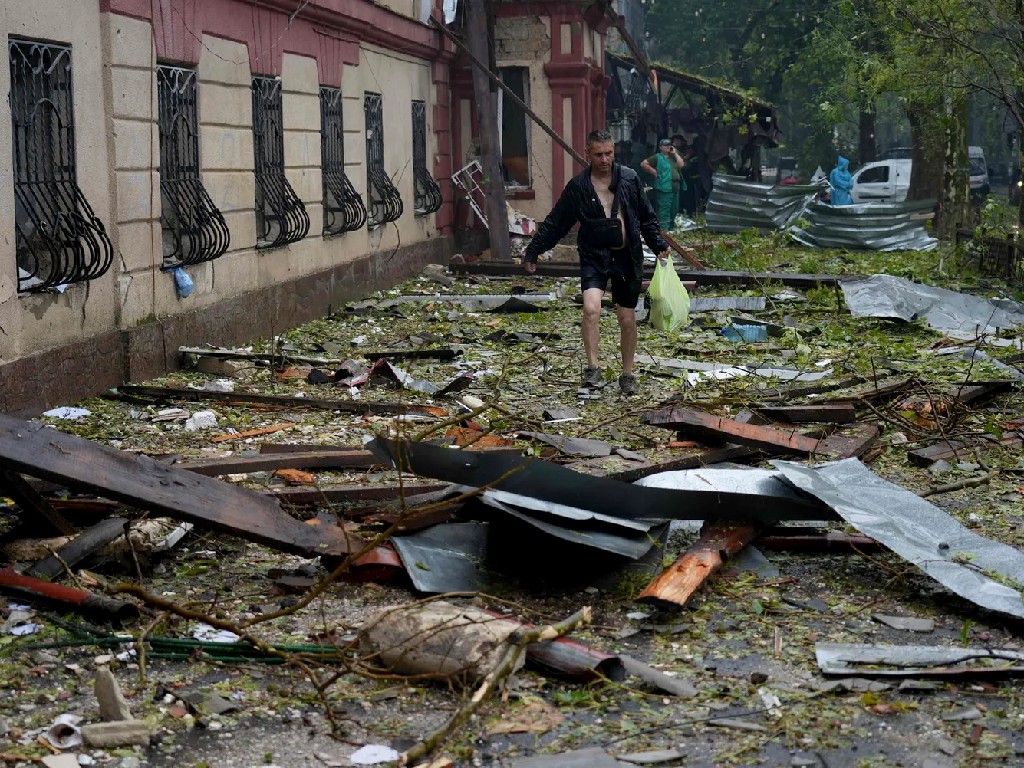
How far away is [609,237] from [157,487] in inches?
205


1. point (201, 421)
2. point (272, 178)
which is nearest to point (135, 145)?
point (201, 421)

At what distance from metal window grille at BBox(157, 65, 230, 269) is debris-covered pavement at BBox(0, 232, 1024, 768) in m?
3.20

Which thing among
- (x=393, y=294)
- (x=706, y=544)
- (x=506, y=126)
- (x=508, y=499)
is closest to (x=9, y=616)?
(x=508, y=499)

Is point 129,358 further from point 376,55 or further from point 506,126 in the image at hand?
point 506,126

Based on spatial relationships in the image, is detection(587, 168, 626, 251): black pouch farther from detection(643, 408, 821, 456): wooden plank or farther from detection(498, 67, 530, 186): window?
detection(498, 67, 530, 186): window

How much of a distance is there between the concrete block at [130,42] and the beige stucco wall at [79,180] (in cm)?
18

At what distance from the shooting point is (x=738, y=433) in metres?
7.29

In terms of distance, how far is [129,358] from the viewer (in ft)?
33.0

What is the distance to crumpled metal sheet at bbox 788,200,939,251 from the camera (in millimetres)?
23969

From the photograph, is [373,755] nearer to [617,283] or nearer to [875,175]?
[617,283]

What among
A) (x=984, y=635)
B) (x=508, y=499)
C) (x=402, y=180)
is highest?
(x=402, y=180)

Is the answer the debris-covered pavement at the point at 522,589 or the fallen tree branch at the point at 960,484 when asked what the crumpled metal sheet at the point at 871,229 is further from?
the fallen tree branch at the point at 960,484

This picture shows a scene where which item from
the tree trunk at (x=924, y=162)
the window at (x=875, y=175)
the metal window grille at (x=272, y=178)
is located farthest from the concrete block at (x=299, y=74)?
the window at (x=875, y=175)

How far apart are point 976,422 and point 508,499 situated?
4141mm
